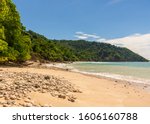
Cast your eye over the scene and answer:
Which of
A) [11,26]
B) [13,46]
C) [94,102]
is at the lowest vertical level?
[94,102]

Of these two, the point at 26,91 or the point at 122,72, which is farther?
the point at 122,72

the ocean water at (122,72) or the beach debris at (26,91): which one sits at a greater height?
the beach debris at (26,91)

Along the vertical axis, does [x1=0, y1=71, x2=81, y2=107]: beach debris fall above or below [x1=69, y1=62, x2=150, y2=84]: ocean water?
above

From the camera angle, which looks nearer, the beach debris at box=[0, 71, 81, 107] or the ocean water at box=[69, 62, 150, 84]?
the beach debris at box=[0, 71, 81, 107]

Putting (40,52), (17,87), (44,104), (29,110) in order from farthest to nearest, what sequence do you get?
1. (40,52)
2. (17,87)
3. (44,104)
4. (29,110)

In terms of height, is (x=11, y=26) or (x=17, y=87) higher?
(x=11, y=26)

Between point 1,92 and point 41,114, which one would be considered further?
point 1,92

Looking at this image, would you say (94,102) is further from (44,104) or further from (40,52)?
(40,52)

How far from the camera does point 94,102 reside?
14195 millimetres

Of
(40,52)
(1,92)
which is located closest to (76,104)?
(1,92)

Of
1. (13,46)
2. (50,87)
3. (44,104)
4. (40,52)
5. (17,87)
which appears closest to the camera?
(44,104)

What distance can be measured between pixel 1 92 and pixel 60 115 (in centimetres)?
399

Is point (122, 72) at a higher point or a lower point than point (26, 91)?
lower

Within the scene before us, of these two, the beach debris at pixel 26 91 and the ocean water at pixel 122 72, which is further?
the ocean water at pixel 122 72
